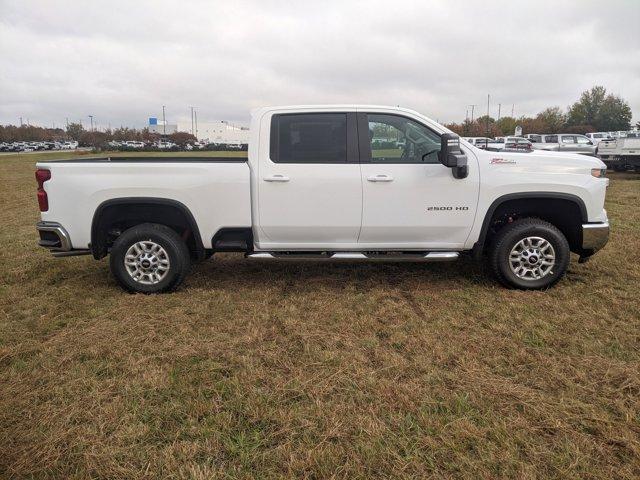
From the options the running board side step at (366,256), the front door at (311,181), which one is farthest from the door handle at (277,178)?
the running board side step at (366,256)

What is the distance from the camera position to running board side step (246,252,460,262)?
4711 millimetres

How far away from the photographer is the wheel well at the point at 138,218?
182 inches

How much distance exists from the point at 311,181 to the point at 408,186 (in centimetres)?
95

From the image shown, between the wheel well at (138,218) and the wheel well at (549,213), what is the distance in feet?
9.82

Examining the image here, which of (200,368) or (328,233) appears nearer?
(200,368)

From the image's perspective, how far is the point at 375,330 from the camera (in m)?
3.96

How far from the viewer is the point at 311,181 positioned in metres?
4.55

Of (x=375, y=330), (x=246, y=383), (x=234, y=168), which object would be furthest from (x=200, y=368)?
(x=234, y=168)

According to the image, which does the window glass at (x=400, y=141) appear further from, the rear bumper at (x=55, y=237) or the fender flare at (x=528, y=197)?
the rear bumper at (x=55, y=237)

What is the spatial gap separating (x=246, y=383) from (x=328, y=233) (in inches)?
77.9

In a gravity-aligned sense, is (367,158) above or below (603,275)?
above

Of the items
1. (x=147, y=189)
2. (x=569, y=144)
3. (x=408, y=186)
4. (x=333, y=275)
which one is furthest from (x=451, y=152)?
(x=569, y=144)

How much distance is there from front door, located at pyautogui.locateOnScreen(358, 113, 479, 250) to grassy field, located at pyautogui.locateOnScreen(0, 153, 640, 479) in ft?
2.32

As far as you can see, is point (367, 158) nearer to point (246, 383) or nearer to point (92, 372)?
point (246, 383)
